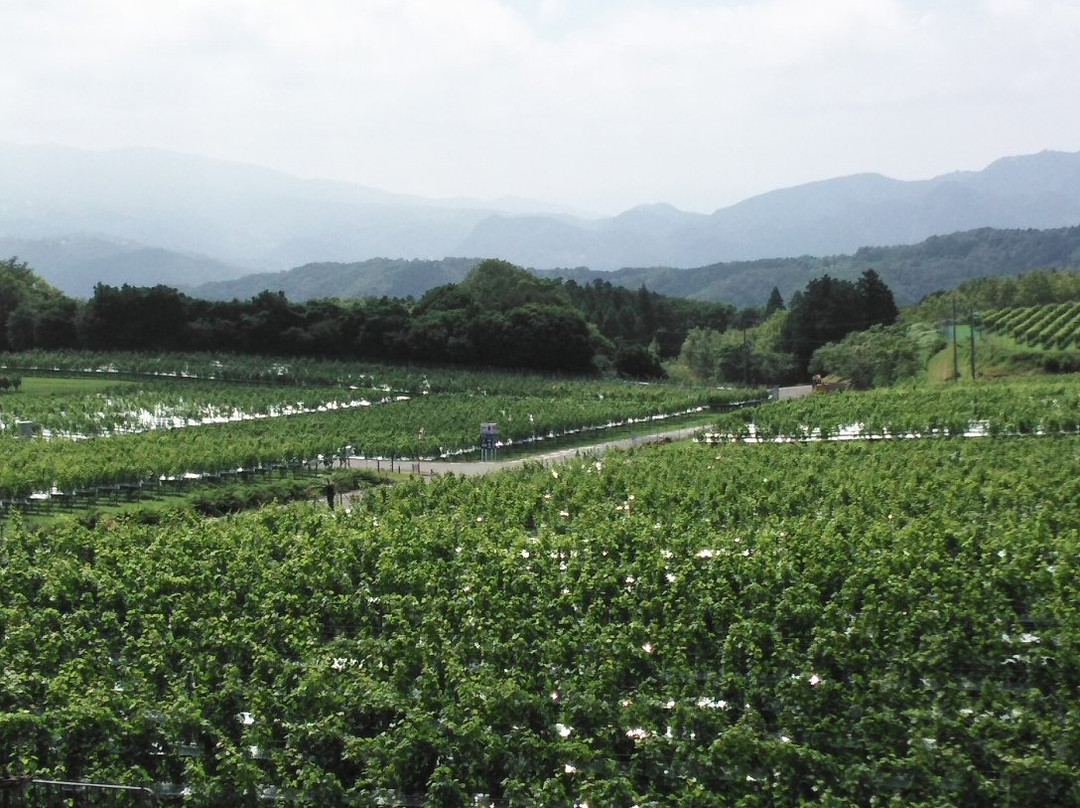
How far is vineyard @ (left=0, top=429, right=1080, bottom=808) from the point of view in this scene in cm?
1080

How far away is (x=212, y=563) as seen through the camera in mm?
16828

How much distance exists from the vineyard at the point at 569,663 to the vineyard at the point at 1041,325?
44.8m

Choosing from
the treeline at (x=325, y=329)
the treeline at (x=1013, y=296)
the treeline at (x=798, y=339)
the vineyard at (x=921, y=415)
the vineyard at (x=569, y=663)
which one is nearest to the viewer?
the vineyard at (x=569, y=663)

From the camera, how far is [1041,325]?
64062 millimetres

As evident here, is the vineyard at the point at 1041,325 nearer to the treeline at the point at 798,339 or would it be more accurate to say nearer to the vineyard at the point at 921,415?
the treeline at the point at 798,339

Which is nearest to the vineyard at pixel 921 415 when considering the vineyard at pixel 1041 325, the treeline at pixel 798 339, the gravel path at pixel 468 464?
the gravel path at pixel 468 464

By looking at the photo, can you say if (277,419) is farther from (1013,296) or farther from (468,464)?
(1013,296)

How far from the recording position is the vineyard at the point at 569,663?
10797 mm

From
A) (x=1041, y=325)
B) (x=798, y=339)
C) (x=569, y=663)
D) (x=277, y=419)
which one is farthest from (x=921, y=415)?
(x=798, y=339)

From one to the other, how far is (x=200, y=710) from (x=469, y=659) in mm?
2935

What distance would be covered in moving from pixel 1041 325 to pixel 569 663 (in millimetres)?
58238

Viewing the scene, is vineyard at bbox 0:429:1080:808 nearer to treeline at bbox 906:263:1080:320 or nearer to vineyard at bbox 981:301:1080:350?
vineyard at bbox 981:301:1080:350

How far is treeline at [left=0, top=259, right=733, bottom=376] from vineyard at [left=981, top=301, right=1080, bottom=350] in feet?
67.9

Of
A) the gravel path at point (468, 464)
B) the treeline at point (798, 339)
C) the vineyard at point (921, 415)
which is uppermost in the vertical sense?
the treeline at point (798, 339)
